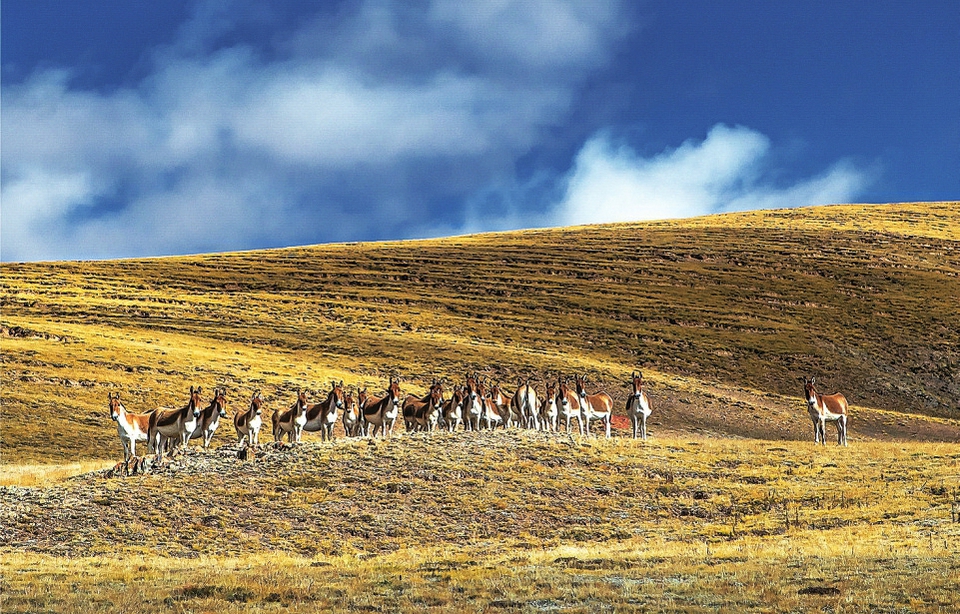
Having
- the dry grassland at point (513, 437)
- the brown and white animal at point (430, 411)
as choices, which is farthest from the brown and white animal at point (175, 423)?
the brown and white animal at point (430, 411)

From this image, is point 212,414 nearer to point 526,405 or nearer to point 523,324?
point 526,405

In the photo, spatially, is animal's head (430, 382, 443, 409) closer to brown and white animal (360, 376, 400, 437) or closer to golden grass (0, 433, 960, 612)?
brown and white animal (360, 376, 400, 437)

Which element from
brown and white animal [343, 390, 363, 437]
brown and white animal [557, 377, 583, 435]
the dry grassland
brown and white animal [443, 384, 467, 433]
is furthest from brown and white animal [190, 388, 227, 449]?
brown and white animal [557, 377, 583, 435]

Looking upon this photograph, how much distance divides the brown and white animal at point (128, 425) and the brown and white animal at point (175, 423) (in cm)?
106

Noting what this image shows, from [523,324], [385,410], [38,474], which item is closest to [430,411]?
[385,410]

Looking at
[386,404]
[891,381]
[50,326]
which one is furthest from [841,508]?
[50,326]

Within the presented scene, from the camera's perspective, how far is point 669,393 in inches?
2464

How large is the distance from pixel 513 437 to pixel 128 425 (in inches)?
535

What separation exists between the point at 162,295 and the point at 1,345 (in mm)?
25268

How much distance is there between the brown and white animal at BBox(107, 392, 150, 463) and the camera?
3378cm

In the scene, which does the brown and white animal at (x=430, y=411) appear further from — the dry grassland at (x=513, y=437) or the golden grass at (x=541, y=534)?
the golden grass at (x=541, y=534)

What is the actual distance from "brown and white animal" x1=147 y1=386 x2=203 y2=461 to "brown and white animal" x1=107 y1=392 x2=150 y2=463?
106cm

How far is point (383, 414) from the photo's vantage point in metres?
37.0

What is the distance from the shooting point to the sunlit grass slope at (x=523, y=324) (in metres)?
56.5
